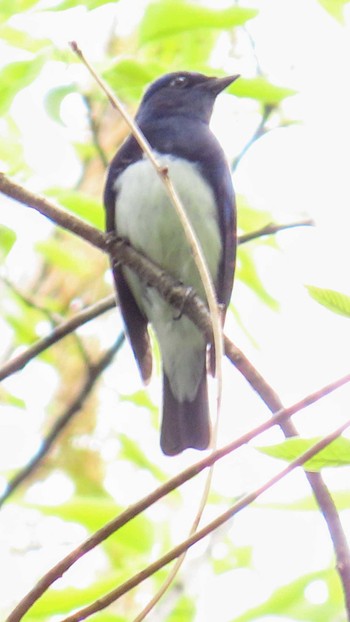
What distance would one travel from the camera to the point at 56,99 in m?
3.12

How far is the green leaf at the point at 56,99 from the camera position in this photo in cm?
308

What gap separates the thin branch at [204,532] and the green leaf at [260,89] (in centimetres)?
164

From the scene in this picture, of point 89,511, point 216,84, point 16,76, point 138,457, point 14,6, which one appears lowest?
point 89,511

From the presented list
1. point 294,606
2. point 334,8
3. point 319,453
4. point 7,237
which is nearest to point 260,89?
point 334,8

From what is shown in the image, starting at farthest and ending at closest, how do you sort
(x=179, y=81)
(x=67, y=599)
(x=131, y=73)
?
(x=179, y=81), (x=131, y=73), (x=67, y=599)

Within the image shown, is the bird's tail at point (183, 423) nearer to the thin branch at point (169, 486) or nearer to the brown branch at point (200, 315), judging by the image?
the brown branch at point (200, 315)

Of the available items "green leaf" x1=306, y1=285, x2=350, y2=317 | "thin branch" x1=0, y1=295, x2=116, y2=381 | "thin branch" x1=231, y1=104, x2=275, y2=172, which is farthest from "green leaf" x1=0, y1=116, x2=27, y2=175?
"green leaf" x1=306, y1=285, x2=350, y2=317

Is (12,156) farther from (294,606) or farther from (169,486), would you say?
(169,486)

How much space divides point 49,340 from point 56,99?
0.80 m

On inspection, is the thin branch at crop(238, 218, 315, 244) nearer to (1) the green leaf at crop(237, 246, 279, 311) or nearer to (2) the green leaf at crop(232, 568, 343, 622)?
(1) the green leaf at crop(237, 246, 279, 311)

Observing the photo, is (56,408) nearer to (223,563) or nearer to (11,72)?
(223,563)

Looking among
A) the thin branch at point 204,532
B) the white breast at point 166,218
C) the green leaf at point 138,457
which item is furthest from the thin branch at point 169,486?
the green leaf at point 138,457

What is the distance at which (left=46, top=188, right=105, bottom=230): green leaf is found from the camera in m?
3.06

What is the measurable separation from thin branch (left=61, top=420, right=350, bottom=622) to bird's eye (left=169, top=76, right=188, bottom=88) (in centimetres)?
327
